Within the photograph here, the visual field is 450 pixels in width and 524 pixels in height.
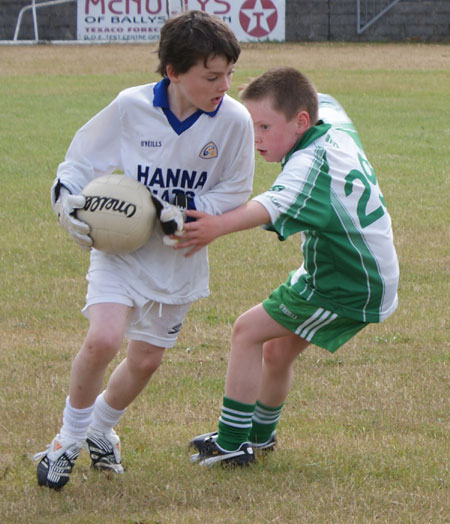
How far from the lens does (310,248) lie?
4.04m

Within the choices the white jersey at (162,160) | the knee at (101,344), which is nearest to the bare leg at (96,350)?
the knee at (101,344)

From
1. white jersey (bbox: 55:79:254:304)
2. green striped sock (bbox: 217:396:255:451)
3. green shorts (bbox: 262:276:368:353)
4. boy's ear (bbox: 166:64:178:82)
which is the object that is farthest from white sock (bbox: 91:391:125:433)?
boy's ear (bbox: 166:64:178:82)

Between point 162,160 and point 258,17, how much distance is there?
1028 inches

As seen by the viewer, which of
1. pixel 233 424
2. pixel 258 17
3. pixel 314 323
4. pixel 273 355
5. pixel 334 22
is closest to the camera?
pixel 314 323

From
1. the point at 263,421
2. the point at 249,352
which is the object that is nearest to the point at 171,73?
the point at 249,352

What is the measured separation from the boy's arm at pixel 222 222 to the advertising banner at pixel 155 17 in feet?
81.0

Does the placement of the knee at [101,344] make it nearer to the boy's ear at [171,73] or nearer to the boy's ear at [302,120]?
the boy's ear at [171,73]

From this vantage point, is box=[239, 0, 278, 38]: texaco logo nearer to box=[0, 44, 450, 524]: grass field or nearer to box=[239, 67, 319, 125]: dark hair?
box=[0, 44, 450, 524]: grass field

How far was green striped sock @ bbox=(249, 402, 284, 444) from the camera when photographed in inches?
172

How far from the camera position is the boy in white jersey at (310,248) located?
152 inches

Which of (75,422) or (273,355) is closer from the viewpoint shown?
(75,422)

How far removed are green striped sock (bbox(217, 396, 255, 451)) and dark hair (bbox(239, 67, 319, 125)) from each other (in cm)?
124

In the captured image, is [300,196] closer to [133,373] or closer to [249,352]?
[249,352]

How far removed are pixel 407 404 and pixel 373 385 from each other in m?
0.31
